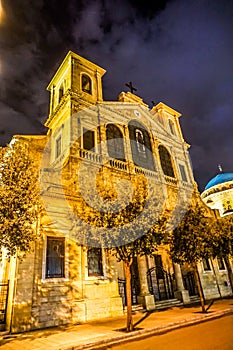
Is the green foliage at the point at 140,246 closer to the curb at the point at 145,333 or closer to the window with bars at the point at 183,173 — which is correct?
the curb at the point at 145,333

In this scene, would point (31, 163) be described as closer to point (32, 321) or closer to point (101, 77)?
point (32, 321)

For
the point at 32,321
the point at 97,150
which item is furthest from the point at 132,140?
the point at 32,321

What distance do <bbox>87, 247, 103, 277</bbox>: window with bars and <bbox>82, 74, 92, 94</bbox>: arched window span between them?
15026mm

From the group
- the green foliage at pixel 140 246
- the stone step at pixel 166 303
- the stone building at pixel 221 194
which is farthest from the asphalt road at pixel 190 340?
the stone building at pixel 221 194

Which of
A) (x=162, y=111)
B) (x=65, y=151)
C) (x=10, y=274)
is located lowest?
(x=10, y=274)

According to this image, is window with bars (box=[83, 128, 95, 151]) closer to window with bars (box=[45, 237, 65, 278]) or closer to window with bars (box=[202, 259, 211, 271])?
window with bars (box=[45, 237, 65, 278])

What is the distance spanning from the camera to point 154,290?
17234 millimetres

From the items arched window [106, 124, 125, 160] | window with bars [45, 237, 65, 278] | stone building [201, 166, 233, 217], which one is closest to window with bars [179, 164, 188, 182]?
arched window [106, 124, 125, 160]

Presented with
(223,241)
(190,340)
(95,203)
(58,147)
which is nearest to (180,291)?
(223,241)

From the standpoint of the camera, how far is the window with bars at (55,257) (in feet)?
39.5

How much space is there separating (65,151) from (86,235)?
7.97m

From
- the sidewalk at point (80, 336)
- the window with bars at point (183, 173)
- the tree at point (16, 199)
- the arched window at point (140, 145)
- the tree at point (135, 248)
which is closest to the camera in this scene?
the sidewalk at point (80, 336)

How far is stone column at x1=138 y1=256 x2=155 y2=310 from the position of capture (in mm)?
14510

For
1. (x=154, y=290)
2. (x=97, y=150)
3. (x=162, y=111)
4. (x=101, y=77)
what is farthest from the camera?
(x=162, y=111)
